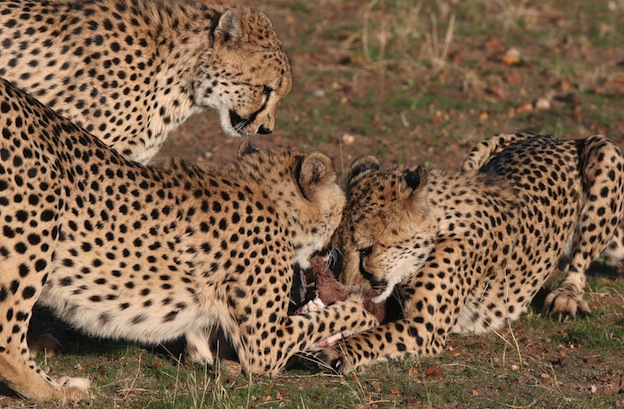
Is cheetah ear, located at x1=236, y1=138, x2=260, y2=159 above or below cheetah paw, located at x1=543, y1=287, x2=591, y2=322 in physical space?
above

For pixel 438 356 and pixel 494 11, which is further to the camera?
pixel 494 11

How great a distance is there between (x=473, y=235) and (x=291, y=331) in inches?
50.8

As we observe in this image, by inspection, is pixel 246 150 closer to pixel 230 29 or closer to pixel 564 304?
pixel 230 29

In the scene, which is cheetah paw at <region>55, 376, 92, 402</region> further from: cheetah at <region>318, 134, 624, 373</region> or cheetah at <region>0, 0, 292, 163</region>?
cheetah at <region>0, 0, 292, 163</region>

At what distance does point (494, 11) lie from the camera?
43.1 feet

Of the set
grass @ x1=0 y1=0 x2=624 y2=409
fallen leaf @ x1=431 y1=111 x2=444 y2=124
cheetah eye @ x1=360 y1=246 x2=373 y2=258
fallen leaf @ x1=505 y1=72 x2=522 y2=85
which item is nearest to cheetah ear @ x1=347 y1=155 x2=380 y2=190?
cheetah eye @ x1=360 y1=246 x2=373 y2=258

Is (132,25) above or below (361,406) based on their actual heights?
above

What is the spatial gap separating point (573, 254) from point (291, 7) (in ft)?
20.4

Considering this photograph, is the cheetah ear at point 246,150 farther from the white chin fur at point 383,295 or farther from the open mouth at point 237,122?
the white chin fur at point 383,295

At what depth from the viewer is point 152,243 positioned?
5.39 meters

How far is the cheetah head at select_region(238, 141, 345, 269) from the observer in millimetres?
5926

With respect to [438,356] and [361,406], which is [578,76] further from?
[361,406]

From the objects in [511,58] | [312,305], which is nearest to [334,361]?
[312,305]

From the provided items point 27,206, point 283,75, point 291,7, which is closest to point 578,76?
point 291,7
